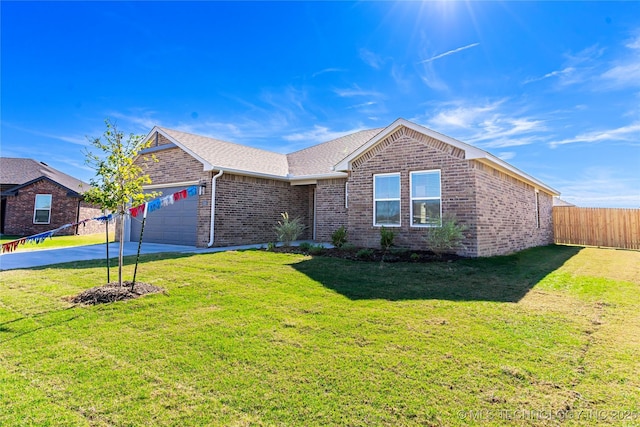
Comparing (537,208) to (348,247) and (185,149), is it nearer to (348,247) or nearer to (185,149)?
(348,247)

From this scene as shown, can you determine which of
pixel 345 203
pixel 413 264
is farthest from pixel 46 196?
pixel 413 264

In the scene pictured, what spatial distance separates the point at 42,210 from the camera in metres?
22.5

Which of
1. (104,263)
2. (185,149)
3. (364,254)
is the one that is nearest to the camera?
(104,263)

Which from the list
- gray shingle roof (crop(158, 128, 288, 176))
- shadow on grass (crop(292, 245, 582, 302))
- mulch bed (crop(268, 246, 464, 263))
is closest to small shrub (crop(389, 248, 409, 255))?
mulch bed (crop(268, 246, 464, 263))

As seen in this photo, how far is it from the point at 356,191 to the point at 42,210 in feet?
77.0

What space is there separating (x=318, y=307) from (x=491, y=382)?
2.65 meters

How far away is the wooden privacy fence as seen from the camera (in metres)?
15.4

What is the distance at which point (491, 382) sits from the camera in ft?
9.25

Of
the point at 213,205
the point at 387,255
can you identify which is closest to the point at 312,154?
the point at 213,205

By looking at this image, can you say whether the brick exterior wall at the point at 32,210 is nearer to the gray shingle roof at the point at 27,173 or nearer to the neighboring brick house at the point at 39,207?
the neighboring brick house at the point at 39,207

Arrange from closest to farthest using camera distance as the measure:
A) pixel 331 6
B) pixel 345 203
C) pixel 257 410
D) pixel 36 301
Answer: pixel 257 410, pixel 36 301, pixel 331 6, pixel 345 203

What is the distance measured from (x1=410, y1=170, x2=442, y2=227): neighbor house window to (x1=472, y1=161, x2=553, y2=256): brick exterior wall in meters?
1.12

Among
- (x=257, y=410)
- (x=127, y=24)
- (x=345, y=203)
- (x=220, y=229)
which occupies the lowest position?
(x=257, y=410)

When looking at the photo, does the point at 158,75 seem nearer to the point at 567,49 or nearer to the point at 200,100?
the point at 200,100
